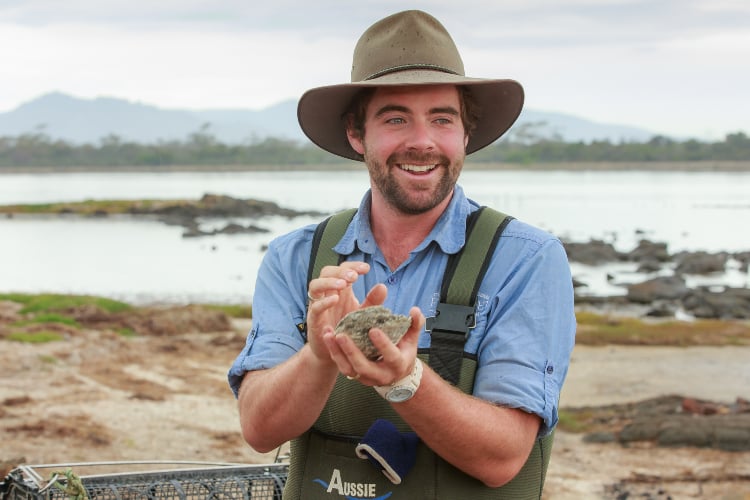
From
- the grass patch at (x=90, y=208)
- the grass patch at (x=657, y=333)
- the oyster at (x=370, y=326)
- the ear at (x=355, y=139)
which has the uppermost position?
the ear at (x=355, y=139)

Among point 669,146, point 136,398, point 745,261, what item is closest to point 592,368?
point 136,398

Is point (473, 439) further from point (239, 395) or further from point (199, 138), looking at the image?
point (199, 138)

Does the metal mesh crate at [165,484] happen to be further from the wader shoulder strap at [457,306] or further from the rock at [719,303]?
the rock at [719,303]

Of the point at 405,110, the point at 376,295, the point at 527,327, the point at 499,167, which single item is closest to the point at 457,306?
the point at 527,327

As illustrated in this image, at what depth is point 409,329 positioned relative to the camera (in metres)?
2.35

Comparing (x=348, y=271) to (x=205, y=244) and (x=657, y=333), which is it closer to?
(x=657, y=333)

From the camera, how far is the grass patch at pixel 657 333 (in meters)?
18.5

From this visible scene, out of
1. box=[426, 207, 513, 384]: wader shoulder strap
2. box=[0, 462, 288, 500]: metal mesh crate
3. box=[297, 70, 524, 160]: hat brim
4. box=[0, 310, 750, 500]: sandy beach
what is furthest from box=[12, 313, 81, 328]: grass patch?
box=[426, 207, 513, 384]: wader shoulder strap

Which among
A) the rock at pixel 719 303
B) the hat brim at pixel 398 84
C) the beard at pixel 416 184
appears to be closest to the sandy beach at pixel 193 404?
the hat brim at pixel 398 84

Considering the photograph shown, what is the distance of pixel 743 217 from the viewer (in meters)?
72.5

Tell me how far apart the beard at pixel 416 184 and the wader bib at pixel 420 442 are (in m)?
0.14

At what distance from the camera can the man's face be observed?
297cm

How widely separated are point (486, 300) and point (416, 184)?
0.44 metres

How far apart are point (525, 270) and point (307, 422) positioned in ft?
2.56
